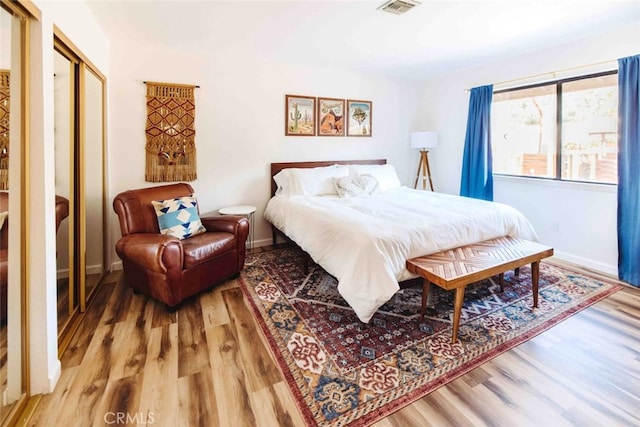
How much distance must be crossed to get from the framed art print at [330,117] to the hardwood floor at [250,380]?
2877 mm

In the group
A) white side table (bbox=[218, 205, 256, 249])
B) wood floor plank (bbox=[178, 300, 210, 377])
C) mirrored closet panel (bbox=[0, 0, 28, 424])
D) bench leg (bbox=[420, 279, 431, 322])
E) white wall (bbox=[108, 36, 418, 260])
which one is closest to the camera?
mirrored closet panel (bbox=[0, 0, 28, 424])

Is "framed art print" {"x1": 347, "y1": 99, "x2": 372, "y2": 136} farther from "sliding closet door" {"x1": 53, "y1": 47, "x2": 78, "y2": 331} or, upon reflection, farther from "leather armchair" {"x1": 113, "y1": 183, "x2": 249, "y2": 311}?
"sliding closet door" {"x1": 53, "y1": 47, "x2": 78, "y2": 331}

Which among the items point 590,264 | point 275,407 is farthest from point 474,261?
point 590,264

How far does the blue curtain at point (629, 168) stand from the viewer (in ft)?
9.39

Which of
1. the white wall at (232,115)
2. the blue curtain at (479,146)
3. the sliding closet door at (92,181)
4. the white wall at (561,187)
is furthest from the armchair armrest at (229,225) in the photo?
the white wall at (561,187)

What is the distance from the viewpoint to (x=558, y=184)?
355 centimetres

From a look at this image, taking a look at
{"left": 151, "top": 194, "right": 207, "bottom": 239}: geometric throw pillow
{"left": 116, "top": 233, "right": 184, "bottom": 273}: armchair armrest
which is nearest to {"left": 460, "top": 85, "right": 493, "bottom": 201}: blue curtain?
{"left": 151, "top": 194, "right": 207, "bottom": 239}: geometric throw pillow

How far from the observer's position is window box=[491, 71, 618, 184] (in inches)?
127

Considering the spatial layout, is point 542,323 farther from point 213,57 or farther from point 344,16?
point 213,57

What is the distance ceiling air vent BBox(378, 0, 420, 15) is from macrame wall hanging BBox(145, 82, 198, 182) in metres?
2.18

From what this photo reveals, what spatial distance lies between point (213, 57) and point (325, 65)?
1.38 meters

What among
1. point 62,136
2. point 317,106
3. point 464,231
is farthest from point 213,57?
point 464,231

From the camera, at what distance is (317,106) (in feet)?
14.1

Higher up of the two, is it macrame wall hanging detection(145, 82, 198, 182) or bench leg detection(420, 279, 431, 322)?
macrame wall hanging detection(145, 82, 198, 182)
